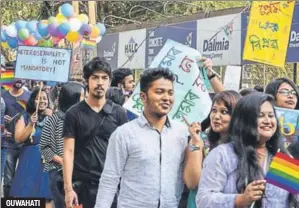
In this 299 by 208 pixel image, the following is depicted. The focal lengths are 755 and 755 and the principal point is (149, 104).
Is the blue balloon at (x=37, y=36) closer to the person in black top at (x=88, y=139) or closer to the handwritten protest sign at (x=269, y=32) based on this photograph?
the handwritten protest sign at (x=269, y=32)

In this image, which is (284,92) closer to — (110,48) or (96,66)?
(96,66)

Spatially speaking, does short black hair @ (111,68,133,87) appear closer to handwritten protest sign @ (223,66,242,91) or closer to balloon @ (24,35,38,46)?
handwritten protest sign @ (223,66,242,91)

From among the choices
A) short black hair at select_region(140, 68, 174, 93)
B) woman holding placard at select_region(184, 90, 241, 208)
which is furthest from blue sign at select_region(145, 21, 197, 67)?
woman holding placard at select_region(184, 90, 241, 208)

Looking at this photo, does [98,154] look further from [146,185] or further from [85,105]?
[146,185]

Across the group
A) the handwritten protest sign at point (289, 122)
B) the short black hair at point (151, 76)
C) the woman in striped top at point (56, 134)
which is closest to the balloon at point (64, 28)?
the woman in striped top at point (56, 134)

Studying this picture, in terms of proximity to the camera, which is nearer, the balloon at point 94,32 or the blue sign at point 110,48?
the balloon at point 94,32

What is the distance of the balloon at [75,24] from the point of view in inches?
463

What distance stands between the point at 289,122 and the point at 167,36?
352 inches


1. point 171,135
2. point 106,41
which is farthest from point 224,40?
point 171,135

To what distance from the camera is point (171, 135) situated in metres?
4.28

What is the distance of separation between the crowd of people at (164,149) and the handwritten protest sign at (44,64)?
1318 mm

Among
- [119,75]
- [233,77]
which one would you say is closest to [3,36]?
[119,75]

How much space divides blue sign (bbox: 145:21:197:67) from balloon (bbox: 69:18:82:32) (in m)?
2.27

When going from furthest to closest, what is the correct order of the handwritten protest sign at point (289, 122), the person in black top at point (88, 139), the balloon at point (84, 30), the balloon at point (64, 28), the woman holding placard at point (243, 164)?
1. the balloon at point (84, 30)
2. the balloon at point (64, 28)
3. the handwritten protest sign at point (289, 122)
4. the person in black top at point (88, 139)
5. the woman holding placard at point (243, 164)
